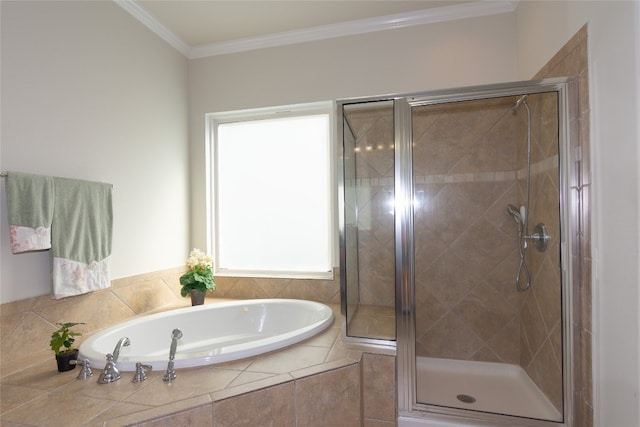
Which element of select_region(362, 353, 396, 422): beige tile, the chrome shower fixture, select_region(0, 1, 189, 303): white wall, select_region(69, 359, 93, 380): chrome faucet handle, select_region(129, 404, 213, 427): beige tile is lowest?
select_region(362, 353, 396, 422): beige tile

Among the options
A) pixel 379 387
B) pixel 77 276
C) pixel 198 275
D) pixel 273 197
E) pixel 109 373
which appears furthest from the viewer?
pixel 273 197

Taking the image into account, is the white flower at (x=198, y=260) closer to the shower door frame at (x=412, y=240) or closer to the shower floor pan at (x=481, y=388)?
the shower door frame at (x=412, y=240)

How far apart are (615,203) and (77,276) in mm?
2589

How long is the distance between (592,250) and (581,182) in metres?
0.33

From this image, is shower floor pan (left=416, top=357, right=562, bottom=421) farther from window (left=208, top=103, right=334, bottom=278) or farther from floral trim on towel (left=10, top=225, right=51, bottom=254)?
floral trim on towel (left=10, top=225, right=51, bottom=254)

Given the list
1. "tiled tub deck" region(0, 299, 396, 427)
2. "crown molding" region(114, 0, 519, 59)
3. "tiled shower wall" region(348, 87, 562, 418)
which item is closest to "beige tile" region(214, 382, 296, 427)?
"tiled tub deck" region(0, 299, 396, 427)

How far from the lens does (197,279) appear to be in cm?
259

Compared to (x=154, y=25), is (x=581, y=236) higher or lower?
lower

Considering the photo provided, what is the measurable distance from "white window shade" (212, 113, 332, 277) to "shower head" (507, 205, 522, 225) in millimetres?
1297

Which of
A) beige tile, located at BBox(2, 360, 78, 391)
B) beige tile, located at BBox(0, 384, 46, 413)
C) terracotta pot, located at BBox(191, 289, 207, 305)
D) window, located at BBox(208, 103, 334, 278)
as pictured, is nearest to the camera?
beige tile, located at BBox(0, 384, 46, 413)

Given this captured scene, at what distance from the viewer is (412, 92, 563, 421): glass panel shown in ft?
6.67

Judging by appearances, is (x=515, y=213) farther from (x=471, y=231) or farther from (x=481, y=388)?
(x=481, y=388)

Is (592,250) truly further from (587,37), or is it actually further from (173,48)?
(173,48)

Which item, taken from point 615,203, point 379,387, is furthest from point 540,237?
point 379,387
